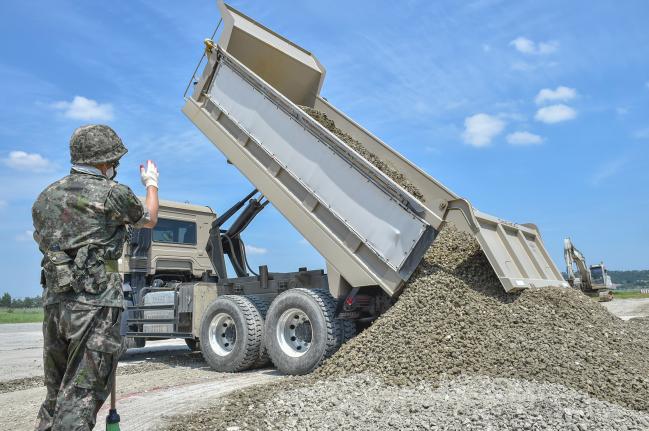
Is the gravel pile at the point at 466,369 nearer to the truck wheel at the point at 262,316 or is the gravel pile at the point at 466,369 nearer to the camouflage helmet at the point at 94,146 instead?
the truck wheel at the point at 262,316

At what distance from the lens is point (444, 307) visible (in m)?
5.61

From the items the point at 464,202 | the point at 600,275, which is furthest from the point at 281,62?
the point at 600,275

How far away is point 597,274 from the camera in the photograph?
20.7 metres

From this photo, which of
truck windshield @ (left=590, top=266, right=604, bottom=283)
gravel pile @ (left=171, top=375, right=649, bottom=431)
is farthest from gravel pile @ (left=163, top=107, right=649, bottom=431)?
truck windshield @ (left=590, top=266, right=604, bottom=283)

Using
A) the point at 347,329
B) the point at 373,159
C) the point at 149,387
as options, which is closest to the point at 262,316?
the point at 347,329

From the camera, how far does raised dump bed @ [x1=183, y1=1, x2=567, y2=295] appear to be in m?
6.05

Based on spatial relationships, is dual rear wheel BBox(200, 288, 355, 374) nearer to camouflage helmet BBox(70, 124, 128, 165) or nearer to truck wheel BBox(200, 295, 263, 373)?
truck wheel BBox(200, 295, 263, 373)

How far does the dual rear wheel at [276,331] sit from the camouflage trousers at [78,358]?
3446 millimetres

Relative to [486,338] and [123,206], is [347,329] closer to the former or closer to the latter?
[486,338]

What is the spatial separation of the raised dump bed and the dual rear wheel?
0.40 m

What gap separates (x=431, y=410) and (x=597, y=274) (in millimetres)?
18857

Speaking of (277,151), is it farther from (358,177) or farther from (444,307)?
(444,307)

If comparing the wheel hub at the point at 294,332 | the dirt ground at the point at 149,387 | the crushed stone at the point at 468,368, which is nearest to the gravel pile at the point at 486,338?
the crushed stone at the point at 468,368

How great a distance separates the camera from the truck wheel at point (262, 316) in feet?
23.2
